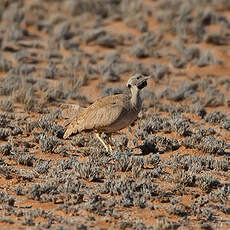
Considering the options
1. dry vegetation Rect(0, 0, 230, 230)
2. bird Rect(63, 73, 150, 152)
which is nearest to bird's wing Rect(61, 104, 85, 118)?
dry vegetation Rect(0, 0, 230, 230)

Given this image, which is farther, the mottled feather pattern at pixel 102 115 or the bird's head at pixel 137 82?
the bird's head at pixel 137 82

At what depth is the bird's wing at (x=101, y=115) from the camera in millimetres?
9320

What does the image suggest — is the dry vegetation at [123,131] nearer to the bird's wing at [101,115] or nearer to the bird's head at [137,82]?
the bird's wing at [101,115]

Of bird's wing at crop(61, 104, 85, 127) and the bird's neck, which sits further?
bird's wing at crop(61, 104, 85, 127)

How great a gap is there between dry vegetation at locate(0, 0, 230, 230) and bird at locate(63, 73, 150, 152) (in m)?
0.44

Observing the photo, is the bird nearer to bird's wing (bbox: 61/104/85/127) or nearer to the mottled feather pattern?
the mottled feather pattern

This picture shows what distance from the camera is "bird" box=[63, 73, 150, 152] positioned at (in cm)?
933

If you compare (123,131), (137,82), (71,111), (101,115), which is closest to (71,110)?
(71,111)

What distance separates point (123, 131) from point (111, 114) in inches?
90.8

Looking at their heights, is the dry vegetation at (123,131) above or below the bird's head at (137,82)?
below

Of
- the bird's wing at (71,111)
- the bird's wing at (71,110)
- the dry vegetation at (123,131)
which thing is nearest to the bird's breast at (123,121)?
the dry vegetation at (123,131)

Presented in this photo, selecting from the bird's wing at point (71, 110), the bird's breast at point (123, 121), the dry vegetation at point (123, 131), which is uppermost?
the bird's breast at point (123, 121)

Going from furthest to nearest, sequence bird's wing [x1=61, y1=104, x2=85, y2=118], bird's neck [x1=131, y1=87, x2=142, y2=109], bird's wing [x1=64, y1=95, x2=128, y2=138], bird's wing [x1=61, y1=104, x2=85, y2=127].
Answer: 1. bird's wing [x1=61, y1=104, x2=85, y2=118]
2. bird's wing [x1=61, y1=104, x2=85, y2=127]
3. bird's neck [x1=131, y1=87, x2=142, y2=109]
4. bird's wing [x1=64, y1=95, x2=128, y2=138]

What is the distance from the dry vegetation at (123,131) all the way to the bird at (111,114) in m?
0.44
